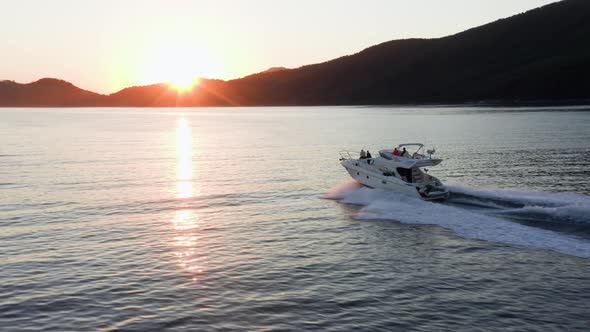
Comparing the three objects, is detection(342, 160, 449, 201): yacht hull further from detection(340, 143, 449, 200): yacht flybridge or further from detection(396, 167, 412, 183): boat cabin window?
detection(396, 167, 412, 183): boat cabin window

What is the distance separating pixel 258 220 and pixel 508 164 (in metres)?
35.9

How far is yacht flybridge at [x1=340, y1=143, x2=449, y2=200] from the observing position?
1490 inches

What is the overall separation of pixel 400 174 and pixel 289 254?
1836 cm

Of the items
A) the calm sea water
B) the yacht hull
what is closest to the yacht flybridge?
the yacht hull

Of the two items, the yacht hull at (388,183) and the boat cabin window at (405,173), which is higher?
the boat cabin window at (405,173)

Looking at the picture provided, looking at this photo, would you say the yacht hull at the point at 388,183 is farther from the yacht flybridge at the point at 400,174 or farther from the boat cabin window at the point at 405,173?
the boat cabin window at the point at 405,173

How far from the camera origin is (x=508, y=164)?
189 ft

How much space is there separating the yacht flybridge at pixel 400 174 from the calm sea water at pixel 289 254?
4.03ft

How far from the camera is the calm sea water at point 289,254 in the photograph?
1825 cm

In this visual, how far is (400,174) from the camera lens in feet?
136

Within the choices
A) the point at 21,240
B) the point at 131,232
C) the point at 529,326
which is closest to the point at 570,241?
the point at 529,326

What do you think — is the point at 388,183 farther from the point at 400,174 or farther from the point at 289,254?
the point at 289,254

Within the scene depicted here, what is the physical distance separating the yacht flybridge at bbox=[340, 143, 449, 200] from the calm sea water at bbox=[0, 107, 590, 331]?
1.23 metres

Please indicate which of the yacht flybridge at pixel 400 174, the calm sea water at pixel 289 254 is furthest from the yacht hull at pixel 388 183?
the calm sea water at pixel 289 254
